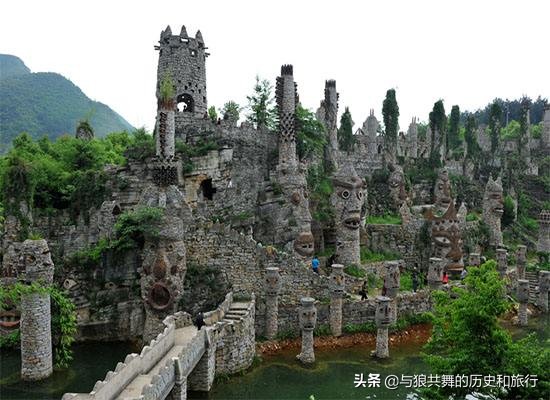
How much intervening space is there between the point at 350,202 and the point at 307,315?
838 centimetres

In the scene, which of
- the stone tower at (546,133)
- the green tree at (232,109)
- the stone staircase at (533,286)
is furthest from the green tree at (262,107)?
the stone tower at (546,133)

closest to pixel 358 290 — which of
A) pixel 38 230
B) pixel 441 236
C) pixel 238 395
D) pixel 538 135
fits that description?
pixel 441 236

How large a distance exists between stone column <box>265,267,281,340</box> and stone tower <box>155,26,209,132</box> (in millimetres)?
13229

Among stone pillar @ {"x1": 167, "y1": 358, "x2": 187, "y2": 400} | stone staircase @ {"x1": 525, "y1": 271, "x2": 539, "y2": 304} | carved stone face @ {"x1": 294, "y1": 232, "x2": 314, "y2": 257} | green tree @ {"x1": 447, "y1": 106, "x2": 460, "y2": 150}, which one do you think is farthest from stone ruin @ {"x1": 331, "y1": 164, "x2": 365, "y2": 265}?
green tree @ {"x1": 447, "y1": 106, "x2": 460, "y2": 150}

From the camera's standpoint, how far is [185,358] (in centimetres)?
1562

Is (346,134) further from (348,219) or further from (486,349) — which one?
(486,349)

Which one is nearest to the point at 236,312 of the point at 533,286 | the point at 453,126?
the point at 533,286

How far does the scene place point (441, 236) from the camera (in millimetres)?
29359

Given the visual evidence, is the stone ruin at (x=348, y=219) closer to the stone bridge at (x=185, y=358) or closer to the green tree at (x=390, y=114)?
the stone bridge at (x=185, y=358)

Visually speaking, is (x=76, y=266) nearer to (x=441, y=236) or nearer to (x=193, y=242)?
(x=193, y=242)

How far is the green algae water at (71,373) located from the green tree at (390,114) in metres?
29.7

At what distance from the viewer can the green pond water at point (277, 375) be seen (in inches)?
679

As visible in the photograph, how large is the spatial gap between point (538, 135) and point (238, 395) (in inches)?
2566

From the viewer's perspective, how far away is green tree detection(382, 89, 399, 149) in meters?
44.8
